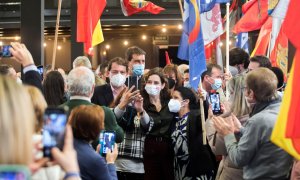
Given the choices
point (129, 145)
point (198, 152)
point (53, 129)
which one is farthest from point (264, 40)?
point (53, 129)

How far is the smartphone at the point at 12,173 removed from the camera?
165 centimetres

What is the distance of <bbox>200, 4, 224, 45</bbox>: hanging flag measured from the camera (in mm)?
7327

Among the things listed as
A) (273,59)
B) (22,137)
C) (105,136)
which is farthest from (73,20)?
(22,137)

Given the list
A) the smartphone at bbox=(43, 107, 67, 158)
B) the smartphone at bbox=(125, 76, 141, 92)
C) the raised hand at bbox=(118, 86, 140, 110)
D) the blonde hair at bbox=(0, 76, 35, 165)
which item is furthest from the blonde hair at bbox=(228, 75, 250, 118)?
the blonde hair at bbox=(0, 76, 35, 165)

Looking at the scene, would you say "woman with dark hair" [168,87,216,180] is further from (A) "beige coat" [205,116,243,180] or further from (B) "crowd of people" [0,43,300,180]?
(A) "beige coat" [205,116,243,180]

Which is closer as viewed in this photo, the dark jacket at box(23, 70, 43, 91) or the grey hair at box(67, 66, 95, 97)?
the dark jacket at box(23, 70, 43, 91)

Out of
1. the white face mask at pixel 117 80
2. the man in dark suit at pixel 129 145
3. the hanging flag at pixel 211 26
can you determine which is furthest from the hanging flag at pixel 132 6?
the man in dark suit at pixel 129 145

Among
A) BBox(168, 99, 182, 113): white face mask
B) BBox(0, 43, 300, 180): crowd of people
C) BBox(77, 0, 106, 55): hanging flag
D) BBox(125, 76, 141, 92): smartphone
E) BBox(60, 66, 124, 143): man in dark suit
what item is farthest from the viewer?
BBox(77, 0, 106, 55): hanging flag

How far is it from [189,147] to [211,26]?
2476 mm

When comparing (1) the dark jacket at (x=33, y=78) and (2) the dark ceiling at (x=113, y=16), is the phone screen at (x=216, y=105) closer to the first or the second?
(1) the dark jacket at (x=33, y=78)

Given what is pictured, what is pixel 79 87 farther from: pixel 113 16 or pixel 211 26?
pixel 113 16

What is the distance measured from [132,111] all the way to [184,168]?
33.9 inches

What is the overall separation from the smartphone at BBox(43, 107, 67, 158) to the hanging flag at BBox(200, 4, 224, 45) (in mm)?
5383

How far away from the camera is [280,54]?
7.99 m
